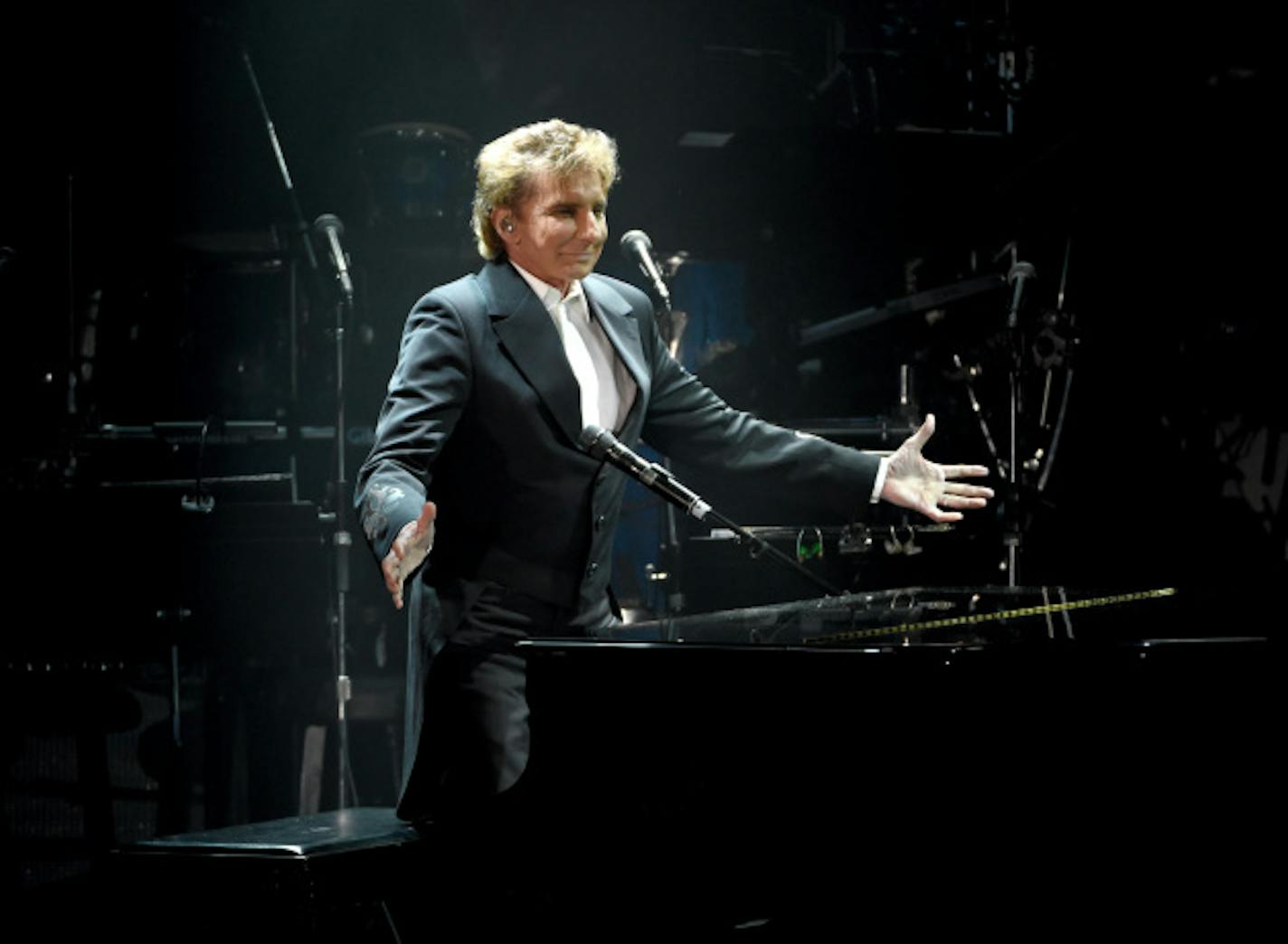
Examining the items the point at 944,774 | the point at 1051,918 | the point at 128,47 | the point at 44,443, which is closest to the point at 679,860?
the point at 944,774

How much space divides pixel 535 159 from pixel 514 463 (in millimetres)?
600

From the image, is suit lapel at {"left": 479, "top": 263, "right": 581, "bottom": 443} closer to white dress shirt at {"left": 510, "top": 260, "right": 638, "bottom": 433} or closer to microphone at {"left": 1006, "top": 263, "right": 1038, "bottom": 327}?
white dress shirt at {"left": 510, "top": 260, "right": 638, "bottom": 433}

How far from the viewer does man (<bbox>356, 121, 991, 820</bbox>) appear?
8.34ft

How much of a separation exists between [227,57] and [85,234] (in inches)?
37.1

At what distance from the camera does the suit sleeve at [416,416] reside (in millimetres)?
2432

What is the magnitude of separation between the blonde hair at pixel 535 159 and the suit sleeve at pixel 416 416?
0.26 meters

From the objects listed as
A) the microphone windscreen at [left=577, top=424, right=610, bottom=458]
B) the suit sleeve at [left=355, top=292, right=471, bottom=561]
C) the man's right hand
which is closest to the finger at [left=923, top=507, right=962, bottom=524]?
the microphone windscreen at [left=577, top=424, right=610, bottom=458]

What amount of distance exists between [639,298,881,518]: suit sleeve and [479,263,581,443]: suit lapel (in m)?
0.32

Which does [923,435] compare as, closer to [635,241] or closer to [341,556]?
[635,241]

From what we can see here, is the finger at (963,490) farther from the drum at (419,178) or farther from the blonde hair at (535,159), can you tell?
the drum at (419,178)

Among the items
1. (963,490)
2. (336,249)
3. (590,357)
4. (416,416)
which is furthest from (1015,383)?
(416,416)

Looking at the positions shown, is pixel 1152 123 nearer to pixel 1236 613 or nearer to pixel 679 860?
pixel 1236 613

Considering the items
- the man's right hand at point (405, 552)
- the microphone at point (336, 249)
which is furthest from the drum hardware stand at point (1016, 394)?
the man's right hand at point (405, 552)

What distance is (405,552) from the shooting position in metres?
2.32
